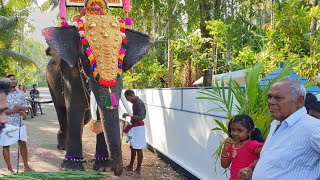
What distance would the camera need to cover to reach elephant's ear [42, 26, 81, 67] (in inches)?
256

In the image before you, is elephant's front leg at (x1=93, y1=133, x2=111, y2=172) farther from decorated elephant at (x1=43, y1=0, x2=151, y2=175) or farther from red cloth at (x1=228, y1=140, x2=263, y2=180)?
red cloth at (x1=228, y1=140, x2=263, y2=180)

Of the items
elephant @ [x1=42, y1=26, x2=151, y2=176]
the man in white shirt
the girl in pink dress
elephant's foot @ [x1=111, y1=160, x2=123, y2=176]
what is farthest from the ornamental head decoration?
the man in white shirt

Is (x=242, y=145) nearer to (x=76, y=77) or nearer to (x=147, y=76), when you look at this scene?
(x=76, y=77)

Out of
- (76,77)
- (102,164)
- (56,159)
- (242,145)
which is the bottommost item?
(56,159)

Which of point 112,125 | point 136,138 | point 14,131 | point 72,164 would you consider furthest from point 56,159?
point 112,125

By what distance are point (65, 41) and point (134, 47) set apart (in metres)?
1.12

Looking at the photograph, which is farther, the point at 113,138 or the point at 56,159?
the point at 56,159

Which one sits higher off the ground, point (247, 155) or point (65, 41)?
point (65, 41)

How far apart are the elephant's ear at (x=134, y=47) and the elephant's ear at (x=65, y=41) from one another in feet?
2.55

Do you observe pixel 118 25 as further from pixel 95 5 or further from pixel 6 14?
pixel 6 14

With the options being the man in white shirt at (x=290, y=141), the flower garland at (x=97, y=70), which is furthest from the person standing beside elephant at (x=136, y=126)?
the man in white shirt at (x=290, y=141)

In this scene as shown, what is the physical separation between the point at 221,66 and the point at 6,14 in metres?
14.0

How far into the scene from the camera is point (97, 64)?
613 centimetres

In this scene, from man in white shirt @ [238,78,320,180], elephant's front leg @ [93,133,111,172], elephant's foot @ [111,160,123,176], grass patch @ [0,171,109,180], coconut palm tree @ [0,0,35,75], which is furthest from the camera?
coconut palm tree @ [0,0,35,75]
